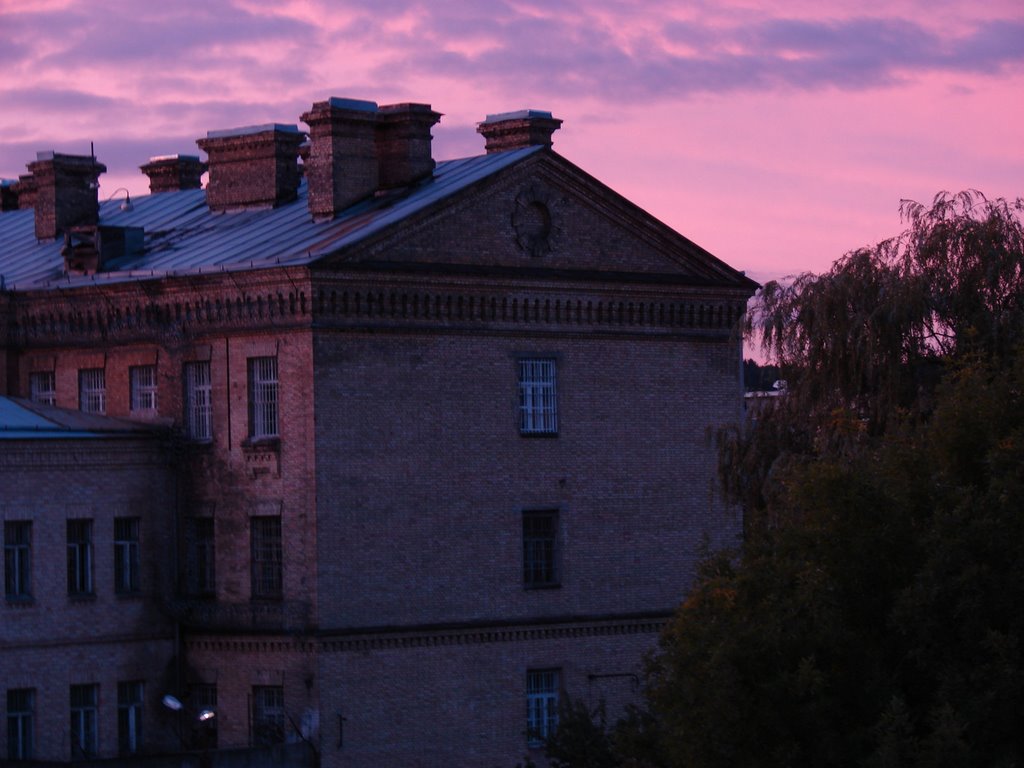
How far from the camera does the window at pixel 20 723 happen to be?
41.4 meters

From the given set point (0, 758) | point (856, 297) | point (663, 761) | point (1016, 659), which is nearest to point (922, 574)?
point (1016, 659)

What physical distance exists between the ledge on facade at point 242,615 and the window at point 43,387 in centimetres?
562

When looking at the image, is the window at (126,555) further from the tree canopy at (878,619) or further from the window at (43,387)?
the tree canopy at (878,619)

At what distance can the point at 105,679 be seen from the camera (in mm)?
42781

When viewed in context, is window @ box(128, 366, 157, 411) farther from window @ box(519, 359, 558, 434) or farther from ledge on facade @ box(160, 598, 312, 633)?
window @ box(519, 359, 558, 434)

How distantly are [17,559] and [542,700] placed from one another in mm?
9513

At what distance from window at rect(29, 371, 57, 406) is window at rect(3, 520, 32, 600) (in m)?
5.52

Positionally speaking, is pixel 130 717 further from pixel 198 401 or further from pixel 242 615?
pixel 198 401

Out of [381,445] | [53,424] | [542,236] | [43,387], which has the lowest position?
[381,445]

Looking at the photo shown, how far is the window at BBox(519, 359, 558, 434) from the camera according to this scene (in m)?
44.6

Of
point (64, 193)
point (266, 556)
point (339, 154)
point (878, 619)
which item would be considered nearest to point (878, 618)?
point (878, 619)

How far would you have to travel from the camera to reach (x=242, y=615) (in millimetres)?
42938

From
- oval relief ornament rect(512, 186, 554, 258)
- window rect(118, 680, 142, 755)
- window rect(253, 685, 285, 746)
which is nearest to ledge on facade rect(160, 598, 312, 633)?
window rect(253, 685, 285, 746)

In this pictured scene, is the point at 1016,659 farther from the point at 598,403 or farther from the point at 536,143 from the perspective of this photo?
the point at 536,143
